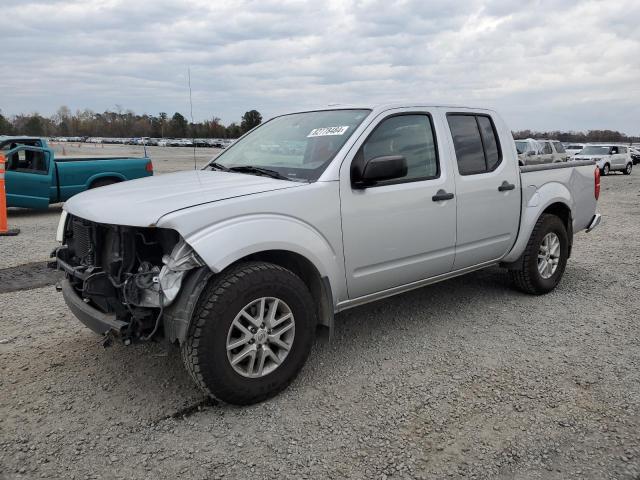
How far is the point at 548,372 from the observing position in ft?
12.0

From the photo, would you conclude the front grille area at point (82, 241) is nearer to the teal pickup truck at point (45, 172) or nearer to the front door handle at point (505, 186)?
the front door handle at point (505, 186)

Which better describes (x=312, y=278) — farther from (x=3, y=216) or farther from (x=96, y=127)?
(x=96, y=127)

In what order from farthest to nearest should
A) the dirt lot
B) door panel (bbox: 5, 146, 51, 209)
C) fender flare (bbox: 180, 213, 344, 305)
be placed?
door panel (bbox: 5, 146, 51, 209), fender flare (bbox: 180, 213, 344, 305), the dirt lot

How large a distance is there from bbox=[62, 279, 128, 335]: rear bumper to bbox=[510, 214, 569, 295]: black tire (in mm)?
3831

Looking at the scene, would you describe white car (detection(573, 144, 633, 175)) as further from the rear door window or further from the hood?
the hood

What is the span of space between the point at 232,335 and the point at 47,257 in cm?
499

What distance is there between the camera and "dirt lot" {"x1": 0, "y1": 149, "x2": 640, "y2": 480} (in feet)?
8.76

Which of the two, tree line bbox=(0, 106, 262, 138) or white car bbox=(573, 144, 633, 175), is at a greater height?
tree line bbox=(0, 106, 262, 138)

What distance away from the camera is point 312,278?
3.53 metres

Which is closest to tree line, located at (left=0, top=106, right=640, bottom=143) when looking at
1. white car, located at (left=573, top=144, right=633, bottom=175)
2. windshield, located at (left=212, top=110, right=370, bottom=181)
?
white car, located at (left=573, top=144, right=633, bottom=175)

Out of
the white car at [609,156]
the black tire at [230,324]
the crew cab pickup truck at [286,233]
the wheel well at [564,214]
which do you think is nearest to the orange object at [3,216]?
the crew cab pickup truck at [286,233]

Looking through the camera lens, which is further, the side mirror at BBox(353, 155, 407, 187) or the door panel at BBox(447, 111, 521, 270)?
the door panel at BBox(447, 111, 521, 270)

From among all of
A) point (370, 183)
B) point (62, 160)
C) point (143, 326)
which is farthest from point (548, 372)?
point (62, 160)

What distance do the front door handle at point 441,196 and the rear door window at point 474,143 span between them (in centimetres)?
32
